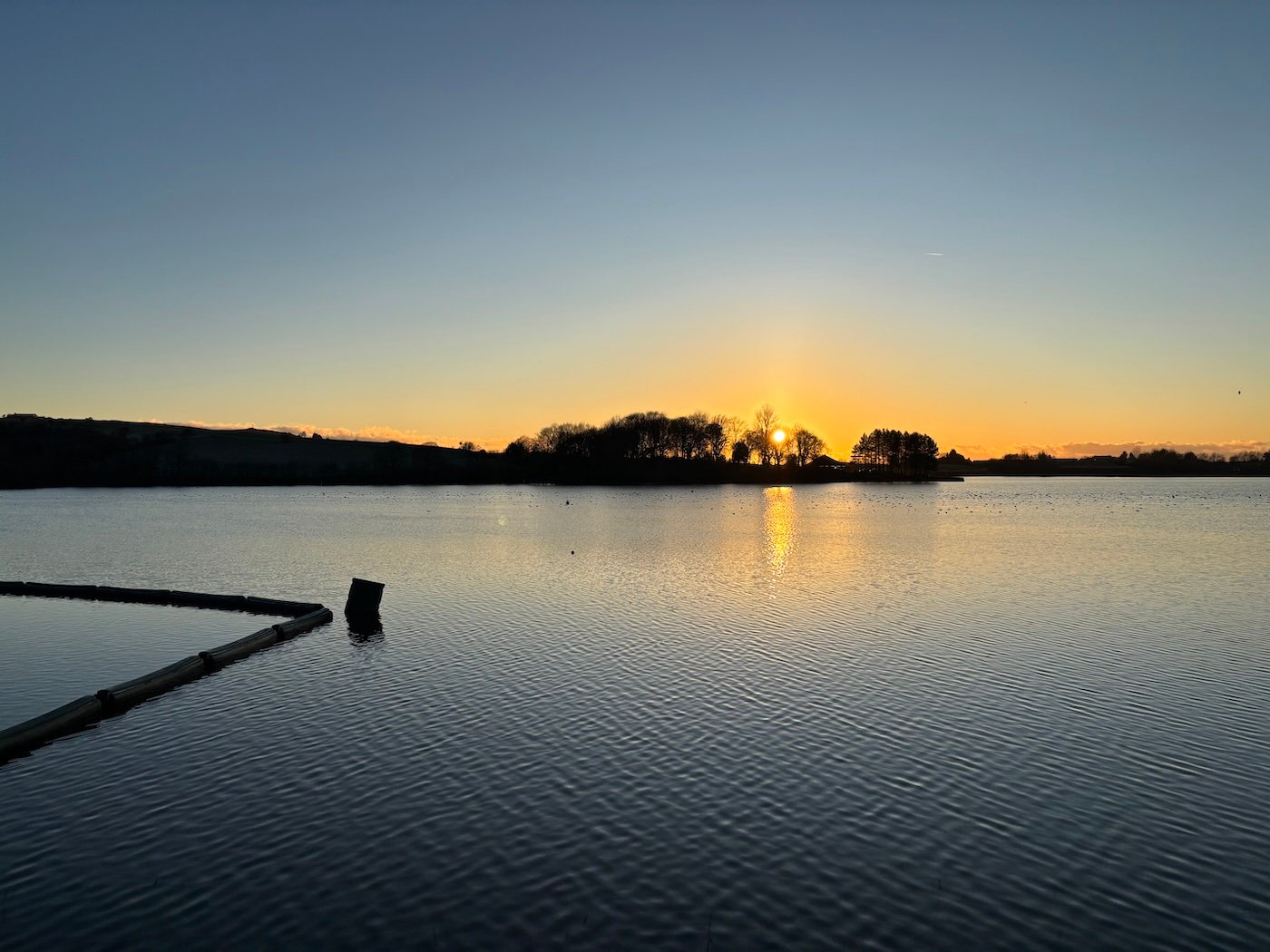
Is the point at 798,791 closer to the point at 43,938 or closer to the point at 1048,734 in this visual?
the point at 1048,734

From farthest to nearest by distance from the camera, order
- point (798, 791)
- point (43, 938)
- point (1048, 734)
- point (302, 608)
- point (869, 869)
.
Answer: point (302, 608), point (1048, 734), point (798, 791), point (869, 869), point (43, 938)

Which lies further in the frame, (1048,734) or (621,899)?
(1048,734)

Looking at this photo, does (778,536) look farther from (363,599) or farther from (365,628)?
(365,628)

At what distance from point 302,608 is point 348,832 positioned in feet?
73.5

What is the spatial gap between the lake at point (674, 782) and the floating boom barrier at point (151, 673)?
27.7 inches

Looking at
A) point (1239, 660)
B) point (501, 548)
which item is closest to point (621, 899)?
point (1239, 660)

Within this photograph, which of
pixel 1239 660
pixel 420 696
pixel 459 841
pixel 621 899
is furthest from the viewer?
pixel 1239 660

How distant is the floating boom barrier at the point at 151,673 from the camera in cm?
1752

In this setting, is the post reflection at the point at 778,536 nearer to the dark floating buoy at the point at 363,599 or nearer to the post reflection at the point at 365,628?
the dark floating buoy at the point at 363,599

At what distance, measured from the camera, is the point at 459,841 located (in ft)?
41.4

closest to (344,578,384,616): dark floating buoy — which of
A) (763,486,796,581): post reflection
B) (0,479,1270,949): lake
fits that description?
(0,479,1270,949): lake

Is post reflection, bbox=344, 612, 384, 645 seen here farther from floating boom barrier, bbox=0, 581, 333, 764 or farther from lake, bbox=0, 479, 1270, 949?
floating boom barrier, bbox=0, 581, 333, 764

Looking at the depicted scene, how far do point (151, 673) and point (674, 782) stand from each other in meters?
17.0

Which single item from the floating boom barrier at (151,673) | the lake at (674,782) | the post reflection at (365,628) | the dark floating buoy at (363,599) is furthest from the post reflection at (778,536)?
the floating boom barrier at (151,673)
